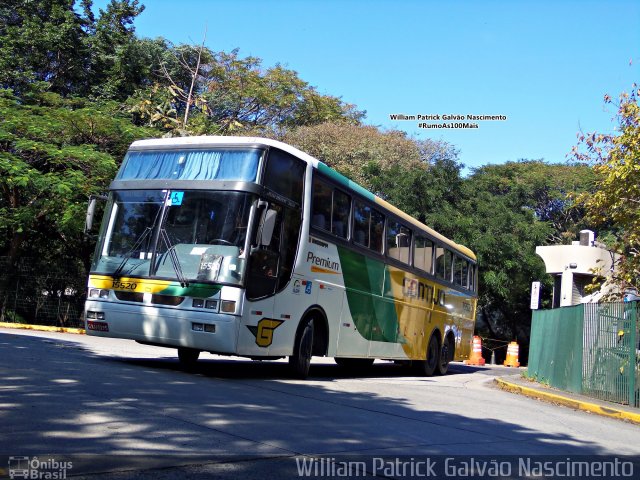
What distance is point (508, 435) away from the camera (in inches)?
310

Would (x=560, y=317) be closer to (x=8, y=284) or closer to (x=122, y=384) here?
(x=122, y=384)

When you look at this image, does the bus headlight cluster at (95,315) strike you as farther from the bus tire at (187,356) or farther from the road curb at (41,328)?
the road curb at (41,328)

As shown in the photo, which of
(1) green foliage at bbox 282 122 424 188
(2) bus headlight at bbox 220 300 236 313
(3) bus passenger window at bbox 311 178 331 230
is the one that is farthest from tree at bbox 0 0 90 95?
(2) bus headlight at bbox 220 300 236 313

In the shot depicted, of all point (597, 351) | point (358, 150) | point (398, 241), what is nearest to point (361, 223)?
point (398, 241)

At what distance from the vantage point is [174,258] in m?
9.85

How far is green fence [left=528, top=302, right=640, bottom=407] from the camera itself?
483 inches

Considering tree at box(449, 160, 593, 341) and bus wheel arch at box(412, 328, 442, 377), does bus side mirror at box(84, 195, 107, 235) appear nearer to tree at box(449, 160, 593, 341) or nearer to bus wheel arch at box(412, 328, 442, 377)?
bus wheel arch at box(412, 328, 442, 377)

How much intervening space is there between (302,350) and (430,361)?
24.6ft

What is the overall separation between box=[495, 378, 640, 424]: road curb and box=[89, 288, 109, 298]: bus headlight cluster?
8.63 meters

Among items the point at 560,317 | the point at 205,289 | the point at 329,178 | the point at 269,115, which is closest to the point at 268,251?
the point at 205,289

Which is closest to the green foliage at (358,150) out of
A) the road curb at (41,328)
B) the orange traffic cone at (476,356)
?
the orange traffic cone at (476,356)

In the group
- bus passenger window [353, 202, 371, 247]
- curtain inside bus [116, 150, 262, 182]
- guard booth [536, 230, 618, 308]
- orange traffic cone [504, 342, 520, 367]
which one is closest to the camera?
curtain inside bus [116, 150, 262, 182]

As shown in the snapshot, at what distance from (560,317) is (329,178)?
749cm

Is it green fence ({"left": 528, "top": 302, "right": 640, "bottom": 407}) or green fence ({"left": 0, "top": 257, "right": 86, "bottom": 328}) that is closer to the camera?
green fence ({"left": 528, "top": 302, "right": 640, "bottom": 407})
